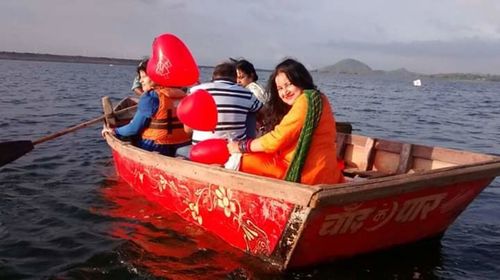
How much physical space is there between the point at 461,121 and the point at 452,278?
1849 centimetres

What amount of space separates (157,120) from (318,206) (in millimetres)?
3353

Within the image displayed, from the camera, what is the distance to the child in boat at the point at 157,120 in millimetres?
6535

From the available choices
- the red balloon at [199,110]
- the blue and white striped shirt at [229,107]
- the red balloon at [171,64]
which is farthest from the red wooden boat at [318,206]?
the red balloon at [171,64]

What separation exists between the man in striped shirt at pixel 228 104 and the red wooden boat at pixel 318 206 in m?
0.65

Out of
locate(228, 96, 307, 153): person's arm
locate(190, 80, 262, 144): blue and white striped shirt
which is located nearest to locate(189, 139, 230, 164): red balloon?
locate(190, 80, 262, 144): blue and white striped shirt

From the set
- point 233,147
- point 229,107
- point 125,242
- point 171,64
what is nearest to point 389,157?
point 229,107

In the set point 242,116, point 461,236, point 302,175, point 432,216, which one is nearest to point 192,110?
point 242,116

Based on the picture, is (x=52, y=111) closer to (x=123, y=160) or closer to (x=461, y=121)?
(x=123, y=160)

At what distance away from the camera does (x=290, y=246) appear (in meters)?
4.41

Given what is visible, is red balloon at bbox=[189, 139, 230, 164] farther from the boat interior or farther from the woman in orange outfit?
the boat interior

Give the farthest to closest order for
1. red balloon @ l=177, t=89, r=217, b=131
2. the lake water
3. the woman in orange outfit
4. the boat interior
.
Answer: the boat interior < red balloon @ l=177, t=89, r=217, b=131 < the lake water < the woman in orange outfit

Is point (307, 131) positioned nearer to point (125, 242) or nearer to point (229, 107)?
point (229, 107)

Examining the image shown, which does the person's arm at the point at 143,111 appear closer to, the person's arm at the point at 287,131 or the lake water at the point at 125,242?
the lake water at the point at 125,242

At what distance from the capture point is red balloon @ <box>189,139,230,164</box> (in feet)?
16.8
